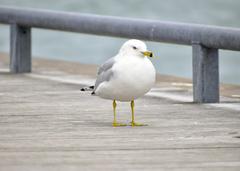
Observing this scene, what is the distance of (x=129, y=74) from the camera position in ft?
29.6

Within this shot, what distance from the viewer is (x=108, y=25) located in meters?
12.8

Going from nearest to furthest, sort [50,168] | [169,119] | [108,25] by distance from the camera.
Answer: [50,168]
[169,119]
[108,25]

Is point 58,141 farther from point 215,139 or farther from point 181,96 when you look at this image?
point 181,96

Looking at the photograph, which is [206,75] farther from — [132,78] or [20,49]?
[20,49]

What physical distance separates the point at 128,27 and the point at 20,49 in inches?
86.3

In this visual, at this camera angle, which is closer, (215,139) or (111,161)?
(111,161)

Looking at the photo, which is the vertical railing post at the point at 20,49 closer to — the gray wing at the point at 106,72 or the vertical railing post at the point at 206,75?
the vertical railing post at the point at 206,75

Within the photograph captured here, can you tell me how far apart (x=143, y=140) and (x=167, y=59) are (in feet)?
99.2

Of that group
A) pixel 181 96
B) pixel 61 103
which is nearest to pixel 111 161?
pixel 61 103

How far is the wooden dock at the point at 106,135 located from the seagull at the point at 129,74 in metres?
0.33

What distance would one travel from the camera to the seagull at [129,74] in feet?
29.7

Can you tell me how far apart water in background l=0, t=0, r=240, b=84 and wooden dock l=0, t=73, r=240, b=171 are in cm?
1826

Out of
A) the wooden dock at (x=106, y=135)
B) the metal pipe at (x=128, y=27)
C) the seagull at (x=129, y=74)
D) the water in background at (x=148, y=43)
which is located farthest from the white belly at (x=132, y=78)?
the water in background at (x=148, y=43)

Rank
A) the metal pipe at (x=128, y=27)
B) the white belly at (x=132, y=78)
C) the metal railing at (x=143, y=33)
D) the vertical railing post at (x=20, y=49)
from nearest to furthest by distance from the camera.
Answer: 1. the white belly at (x=132, y=78)
2. the metal pipe at (x=128, y=27)
3. the metal railing at (x=143, y=33)
4. the vertical railing post at (x=20, y=49)
